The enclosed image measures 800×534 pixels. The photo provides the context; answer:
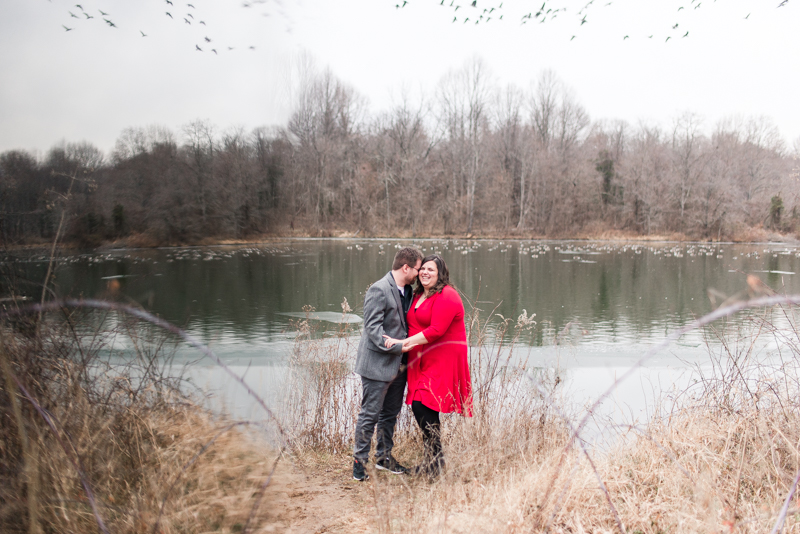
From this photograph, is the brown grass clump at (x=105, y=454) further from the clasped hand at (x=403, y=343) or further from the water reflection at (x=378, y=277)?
the clasped hand at (x=403, y=343)

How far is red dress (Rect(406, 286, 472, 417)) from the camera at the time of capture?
3.69 metres

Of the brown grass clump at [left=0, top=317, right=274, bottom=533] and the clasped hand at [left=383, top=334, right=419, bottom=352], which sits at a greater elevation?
the clasped hand at [left=383, top=334, right=419, bottom=352]

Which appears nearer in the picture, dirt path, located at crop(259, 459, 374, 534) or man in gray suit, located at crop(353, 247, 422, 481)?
dirt path, located at crop(259, 459, 374, 534)

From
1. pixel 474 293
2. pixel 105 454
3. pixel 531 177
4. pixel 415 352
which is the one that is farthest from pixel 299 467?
pixel 531 177

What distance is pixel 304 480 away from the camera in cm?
418

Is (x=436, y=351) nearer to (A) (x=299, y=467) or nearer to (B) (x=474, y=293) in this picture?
(A) (x=299, y=467)

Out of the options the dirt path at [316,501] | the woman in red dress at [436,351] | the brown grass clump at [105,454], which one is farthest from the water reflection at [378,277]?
the dirt path at [316,501]

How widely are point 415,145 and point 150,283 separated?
36369 millimetres

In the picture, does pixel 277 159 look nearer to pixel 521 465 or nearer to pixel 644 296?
pixel 521 465

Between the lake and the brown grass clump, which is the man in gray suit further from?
the brown grass clump

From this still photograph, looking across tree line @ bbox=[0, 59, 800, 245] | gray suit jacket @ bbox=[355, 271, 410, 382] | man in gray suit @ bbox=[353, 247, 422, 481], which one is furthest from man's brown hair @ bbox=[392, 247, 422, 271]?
tree line @ bbox=[0, 59, 800, 245]

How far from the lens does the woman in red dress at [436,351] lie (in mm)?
3701

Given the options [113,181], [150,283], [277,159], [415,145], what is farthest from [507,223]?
[113,181]

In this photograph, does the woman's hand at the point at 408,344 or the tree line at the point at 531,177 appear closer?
the woman's hand at the point at 408,344
